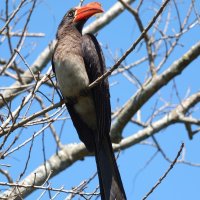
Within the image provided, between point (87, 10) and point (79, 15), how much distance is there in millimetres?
145

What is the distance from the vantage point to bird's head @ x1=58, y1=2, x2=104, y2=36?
194 inches

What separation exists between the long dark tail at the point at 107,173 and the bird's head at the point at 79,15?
3.64ft

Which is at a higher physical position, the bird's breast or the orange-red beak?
the orange-red beak

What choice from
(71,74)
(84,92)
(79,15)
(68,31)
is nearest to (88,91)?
(84,92)

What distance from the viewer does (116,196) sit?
4.26m

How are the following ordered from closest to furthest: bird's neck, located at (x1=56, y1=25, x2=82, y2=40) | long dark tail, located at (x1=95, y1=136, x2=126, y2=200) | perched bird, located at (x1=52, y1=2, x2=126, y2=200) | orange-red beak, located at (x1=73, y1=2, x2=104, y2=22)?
long dark tail, located at (x1=95, y1=136, x2=126, y2=200) → perched bird, located at (x1=52, y1=2, x2=126, y2=200) → orange-red beak, located at (x1=73, y1=2, x2=104, y2=22) → bird's neck, located at (x1=56, y1=25, x2=82, y2=40)

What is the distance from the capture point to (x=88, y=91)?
478 centimetres

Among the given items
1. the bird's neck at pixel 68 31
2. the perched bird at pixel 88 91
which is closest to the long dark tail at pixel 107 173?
the perched bird at pixel 88 91

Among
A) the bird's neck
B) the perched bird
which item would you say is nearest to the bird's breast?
the perched bird

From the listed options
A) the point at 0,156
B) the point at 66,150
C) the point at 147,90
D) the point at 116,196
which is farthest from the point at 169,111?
the point at 0,156

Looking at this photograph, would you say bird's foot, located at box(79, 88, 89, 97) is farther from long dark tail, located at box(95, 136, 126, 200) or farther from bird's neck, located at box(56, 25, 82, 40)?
bird's neck, located at box(56, 25, 82, 40)

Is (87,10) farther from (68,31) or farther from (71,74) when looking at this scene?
(71,74)

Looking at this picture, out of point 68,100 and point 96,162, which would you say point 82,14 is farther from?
point 96,162

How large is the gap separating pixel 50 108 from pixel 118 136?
2292 mm
